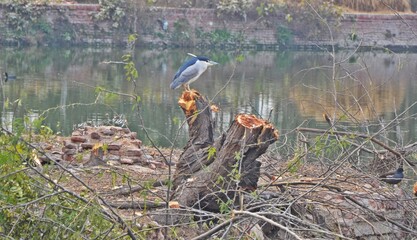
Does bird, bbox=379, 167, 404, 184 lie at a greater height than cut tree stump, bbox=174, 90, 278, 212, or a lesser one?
lesser

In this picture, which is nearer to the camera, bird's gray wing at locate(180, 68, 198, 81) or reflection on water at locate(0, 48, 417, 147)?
bird's gray wing at locate(180, 68, 198, 81)

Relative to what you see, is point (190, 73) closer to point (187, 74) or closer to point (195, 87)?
point (187, 74)

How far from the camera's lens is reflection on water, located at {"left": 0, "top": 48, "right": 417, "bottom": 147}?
1302 cm

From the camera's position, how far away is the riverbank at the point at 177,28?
27.4 m

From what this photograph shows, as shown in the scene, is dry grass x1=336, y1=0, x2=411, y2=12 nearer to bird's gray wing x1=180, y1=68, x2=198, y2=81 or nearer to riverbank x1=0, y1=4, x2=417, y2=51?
riverbank x1=0, y1=4, x2=417, y2=51

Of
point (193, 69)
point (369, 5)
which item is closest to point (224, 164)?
point (193, 69)

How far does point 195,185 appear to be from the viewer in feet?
20.1

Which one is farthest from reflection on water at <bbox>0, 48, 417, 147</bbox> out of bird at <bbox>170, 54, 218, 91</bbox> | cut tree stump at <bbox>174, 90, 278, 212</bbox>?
cut tree stump at <bbox>174, 90, 278, 212</bbox>

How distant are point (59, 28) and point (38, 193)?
23.5m

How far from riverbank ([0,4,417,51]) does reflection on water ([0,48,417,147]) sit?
1108 mm

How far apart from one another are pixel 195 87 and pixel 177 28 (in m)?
10.1

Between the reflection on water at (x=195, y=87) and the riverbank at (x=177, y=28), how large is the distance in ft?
3.63

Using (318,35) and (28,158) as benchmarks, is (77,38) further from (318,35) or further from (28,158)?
(28,158)

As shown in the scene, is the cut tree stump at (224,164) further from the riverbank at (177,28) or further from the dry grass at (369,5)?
the dry grass at (369,5)
